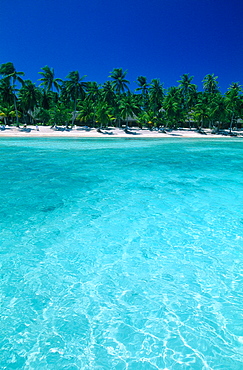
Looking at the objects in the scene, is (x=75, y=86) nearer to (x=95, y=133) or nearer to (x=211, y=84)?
(x=95, y=133)

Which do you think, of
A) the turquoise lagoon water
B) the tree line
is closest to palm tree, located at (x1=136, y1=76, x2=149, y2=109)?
the tree line

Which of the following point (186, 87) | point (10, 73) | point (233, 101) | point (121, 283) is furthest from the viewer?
point (186, 87)

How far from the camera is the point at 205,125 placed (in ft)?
203

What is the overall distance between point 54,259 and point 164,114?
158 feet

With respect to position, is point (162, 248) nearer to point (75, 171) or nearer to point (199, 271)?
point (199, 271)

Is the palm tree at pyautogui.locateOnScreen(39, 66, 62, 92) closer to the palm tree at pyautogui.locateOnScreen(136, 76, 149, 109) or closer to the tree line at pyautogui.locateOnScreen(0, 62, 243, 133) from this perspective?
the tree line at pyautogui.locateOnScreen(0, 62, 243, 133)

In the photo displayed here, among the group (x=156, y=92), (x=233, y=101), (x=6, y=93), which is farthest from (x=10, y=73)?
(x=233, y=101)

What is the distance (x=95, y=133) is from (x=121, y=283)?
44.0 metres

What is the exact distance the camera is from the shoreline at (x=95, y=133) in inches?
1629

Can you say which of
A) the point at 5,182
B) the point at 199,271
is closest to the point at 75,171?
the point at 5,182

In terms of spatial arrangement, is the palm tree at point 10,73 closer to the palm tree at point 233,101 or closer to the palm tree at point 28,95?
the palm tree at point 28,95

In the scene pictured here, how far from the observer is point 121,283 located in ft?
12.0

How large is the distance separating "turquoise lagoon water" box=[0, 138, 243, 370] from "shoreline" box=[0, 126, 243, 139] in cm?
3680

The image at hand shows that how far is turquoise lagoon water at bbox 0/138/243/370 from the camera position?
2.58 meters
